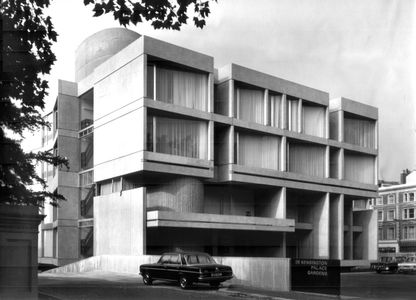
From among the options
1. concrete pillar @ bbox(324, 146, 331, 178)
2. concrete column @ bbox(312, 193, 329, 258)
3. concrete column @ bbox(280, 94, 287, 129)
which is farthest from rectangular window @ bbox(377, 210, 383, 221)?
concrete column @ bbox(280, 94, 287, 129)

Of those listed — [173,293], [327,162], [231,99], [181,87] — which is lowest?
[173,293]

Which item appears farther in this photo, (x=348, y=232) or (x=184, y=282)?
(x=348, y=232)

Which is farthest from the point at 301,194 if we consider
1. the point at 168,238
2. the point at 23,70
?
the point at 23,70

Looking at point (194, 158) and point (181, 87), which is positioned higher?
point (181, 87)

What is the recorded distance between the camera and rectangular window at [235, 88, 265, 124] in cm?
4041

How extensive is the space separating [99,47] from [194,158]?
36.6 ft

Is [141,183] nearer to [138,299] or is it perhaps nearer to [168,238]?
[168,238]

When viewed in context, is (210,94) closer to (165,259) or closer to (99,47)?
(99,47)

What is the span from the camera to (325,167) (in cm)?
4541

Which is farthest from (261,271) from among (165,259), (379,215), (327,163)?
(379,215)

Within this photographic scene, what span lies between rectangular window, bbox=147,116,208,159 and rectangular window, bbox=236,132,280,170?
3.70m

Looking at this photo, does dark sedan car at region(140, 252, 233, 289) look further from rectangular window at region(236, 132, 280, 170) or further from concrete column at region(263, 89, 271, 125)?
concrete column at region(263, 89, 271, 125)

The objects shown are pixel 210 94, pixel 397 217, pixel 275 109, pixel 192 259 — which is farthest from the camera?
pixel 275 109

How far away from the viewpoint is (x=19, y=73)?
31.2 ft
